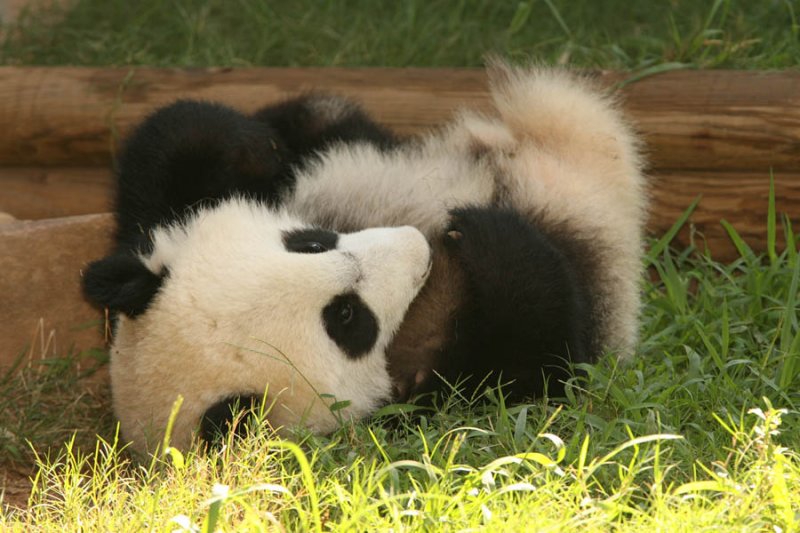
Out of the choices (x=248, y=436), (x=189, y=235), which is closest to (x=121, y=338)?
(x=189, y=235)

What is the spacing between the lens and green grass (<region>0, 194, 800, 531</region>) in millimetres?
2314

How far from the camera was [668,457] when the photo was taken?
2703 mm

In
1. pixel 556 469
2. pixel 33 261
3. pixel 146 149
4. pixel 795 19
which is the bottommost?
pixel 33 261

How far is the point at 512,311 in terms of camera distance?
3.15 metres

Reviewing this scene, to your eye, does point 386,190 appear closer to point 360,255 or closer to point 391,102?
point 360,255

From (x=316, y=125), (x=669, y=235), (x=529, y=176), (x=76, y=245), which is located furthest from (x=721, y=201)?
(x=76, y=245)

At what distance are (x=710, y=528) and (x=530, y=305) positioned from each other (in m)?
1.08

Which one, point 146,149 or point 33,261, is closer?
point 146,149

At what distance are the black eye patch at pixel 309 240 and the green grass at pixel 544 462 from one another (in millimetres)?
522

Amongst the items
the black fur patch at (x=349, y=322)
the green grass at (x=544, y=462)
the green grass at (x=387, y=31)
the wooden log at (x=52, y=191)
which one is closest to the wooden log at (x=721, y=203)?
the green grass at (x=544, y=462)

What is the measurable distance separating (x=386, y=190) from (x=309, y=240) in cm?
56

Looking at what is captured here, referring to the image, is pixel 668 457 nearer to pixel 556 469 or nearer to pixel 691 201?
pixel 556 469

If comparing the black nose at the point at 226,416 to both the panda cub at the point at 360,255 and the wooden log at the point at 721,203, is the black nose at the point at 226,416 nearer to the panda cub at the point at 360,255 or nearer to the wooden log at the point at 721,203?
the panda cub at the point at 360,255

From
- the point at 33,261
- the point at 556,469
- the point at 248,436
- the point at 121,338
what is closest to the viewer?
the point at 556,469
